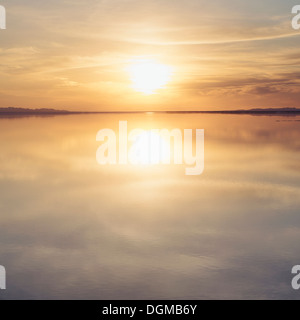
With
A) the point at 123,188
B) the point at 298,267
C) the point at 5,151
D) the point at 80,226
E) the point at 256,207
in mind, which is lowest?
the point at 298,267

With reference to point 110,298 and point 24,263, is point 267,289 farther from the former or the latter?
point 24,263

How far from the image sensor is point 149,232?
875cm

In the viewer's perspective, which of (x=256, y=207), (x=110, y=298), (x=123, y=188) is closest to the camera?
(x=110, y=298)

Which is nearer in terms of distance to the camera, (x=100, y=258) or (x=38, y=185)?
(x=100, y=258)

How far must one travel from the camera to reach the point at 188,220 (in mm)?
9539

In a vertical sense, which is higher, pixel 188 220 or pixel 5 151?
pixel 5 151

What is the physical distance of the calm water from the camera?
6.30 meters

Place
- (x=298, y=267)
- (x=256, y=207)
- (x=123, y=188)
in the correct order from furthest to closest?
(x=123, y=188), (x=256, y=207), (x=298, y=267)

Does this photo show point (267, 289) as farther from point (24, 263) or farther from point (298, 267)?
point (24, 263)

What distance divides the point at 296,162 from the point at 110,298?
13.8 m

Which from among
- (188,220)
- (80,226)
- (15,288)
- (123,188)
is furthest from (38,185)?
(15,288)

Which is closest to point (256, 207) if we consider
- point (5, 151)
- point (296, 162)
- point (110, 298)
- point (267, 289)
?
point (267, 289)

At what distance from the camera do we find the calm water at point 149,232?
6.30 meters

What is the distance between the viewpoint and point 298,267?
6.93 metres
